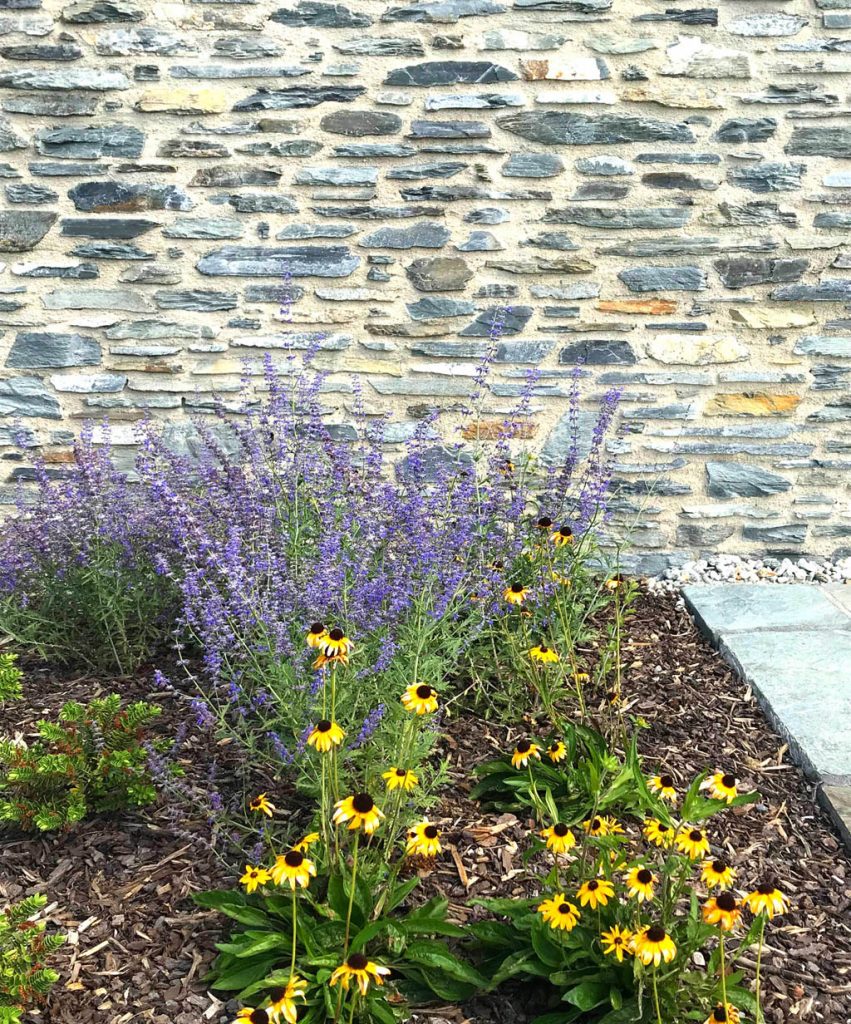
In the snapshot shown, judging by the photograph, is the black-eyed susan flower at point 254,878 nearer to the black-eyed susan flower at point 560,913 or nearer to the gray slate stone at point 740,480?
the black-eyed susan flower at point 560,913

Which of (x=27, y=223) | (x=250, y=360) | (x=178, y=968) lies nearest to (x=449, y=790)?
(x=178, y=968)

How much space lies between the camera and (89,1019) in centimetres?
201

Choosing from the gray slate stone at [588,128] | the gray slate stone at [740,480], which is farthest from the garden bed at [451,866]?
the gray slate stone at [588,128]

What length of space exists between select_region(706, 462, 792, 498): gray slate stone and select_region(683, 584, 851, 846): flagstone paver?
0.45 meters

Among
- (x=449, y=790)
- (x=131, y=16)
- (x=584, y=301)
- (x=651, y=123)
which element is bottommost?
(x=449, y=790)

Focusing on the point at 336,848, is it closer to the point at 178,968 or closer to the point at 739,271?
the point at 178,968

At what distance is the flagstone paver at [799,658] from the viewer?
2.94 m

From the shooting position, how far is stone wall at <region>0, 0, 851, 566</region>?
3916mm

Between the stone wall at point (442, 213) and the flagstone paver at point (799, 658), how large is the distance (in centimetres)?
60

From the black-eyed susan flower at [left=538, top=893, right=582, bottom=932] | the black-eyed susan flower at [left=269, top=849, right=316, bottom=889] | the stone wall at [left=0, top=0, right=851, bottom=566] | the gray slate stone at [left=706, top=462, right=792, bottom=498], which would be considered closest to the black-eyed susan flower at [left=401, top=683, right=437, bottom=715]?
the black-eyed susan flower at [left=269, top=849, right=316, bottom=889]

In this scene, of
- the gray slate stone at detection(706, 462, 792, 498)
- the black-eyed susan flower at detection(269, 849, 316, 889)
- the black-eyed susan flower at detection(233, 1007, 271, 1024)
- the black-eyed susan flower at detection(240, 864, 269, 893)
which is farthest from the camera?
the gray slate stone at detection(706, 462, 792, 498)

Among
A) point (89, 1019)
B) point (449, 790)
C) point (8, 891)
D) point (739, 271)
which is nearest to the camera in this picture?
point (89, 1019)

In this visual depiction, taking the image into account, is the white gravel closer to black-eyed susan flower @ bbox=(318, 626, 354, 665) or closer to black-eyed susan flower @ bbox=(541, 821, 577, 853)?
black-eyed susan flower @ bbox=(541, 821, 577, 853)

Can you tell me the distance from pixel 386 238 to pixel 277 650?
2.27 meters
